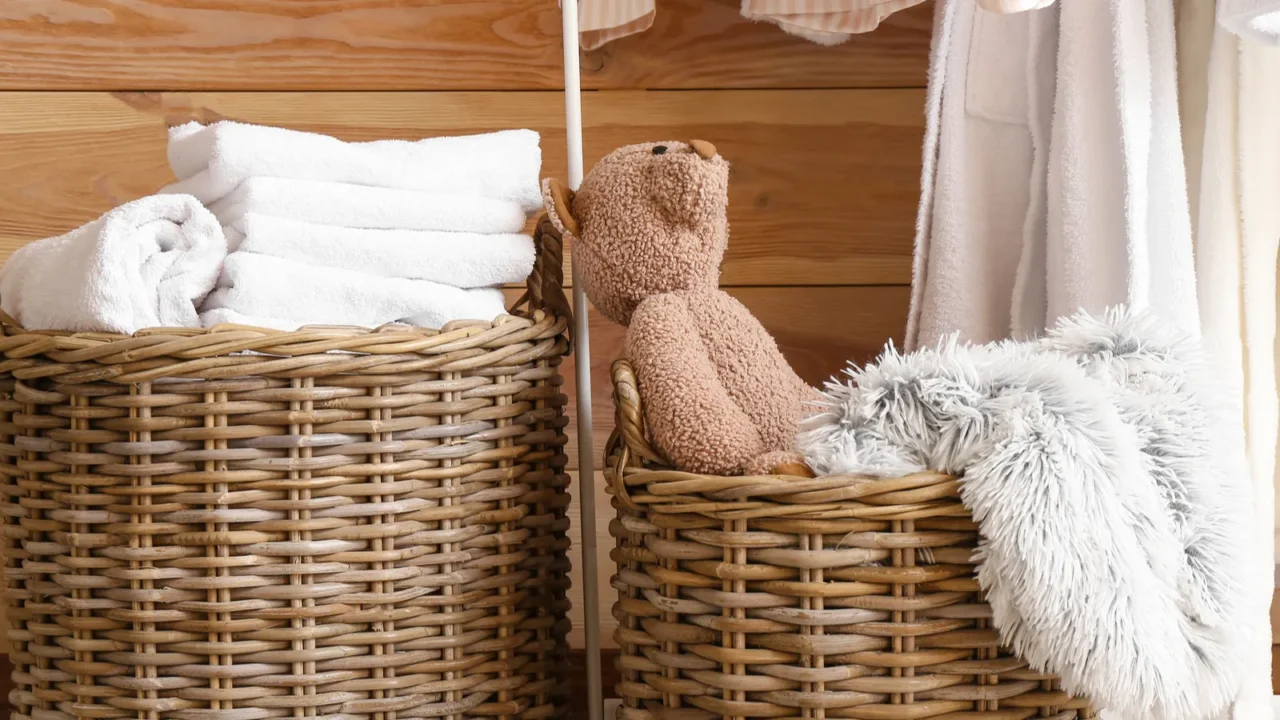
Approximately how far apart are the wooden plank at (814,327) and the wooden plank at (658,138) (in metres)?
0.02

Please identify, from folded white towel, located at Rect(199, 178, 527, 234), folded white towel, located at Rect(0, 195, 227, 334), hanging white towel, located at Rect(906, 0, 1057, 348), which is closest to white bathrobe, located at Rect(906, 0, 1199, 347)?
hanging white towel, located at Rect(906, 0, 1057, 348)

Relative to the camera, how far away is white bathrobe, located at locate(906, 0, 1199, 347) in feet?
2.87

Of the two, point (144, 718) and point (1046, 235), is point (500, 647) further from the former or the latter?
point (1046, 235)

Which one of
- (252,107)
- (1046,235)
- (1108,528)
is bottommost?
(1108,528)

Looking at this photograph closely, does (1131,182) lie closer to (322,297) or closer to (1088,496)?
(1088,496)

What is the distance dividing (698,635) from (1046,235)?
1.65 ft

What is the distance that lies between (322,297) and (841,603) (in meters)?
0.42

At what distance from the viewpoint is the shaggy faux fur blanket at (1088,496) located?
0.62 meters

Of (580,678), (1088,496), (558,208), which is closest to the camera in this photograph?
(1088,496)

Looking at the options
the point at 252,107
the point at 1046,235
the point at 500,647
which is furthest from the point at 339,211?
the point at 1046,235

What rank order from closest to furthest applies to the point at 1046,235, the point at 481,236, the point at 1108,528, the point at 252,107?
the point at 1108,528
the point at 481,236
the point at 1046,235
the point at 252,107

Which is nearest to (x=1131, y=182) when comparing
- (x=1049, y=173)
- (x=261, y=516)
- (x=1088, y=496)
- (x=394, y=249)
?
(x=1049, y=173)

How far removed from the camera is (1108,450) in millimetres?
650

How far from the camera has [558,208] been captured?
2.80 feet
